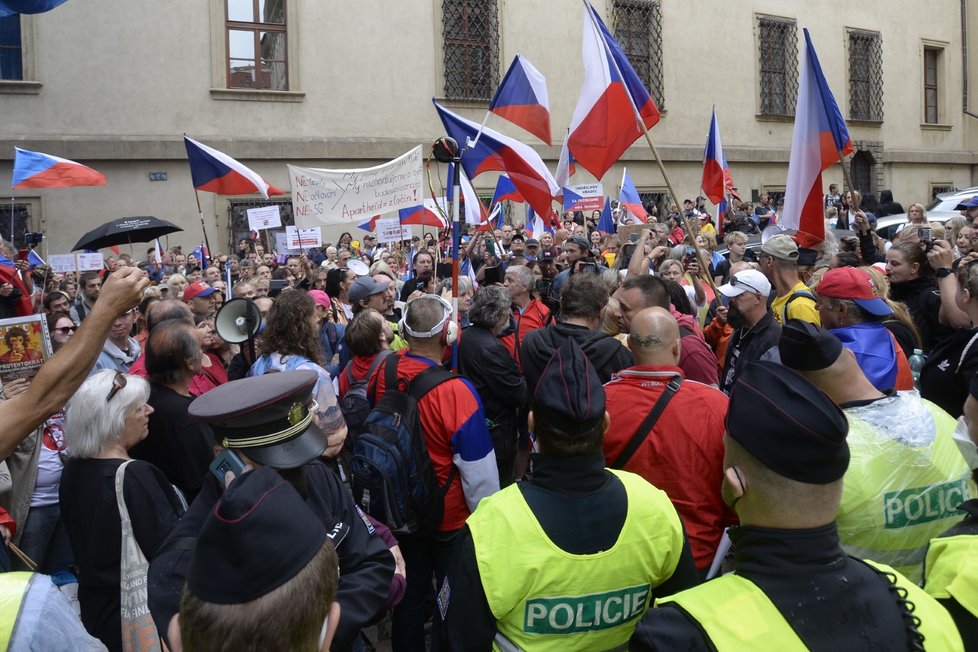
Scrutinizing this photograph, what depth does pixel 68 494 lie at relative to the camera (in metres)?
2.95

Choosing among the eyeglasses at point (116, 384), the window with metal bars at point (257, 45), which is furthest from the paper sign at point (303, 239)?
the eyeglasses at point (116, 384)

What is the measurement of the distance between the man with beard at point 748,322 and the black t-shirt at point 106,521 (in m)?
3.04

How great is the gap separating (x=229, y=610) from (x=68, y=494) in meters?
1.87

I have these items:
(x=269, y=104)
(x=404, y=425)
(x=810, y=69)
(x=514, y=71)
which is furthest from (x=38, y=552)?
(x=269, y=104)

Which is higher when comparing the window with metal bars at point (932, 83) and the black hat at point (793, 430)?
the window with metal bars at point (932, 83)

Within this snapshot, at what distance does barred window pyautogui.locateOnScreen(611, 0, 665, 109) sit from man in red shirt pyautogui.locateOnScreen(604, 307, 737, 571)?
20.4m

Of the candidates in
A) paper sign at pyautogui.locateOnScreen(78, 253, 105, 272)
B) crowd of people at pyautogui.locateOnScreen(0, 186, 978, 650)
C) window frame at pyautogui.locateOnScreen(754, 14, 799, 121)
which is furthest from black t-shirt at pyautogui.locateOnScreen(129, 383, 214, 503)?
window frame at pyautogui.locateOnScreen(754, 14, 799, 121)

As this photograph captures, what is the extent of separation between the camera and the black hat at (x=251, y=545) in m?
1.44

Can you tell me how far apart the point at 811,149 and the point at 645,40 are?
56.4ft

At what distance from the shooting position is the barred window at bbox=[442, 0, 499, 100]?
19672 millimetres

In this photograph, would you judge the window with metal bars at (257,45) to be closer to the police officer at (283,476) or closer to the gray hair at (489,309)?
the gray hair at (489,309)

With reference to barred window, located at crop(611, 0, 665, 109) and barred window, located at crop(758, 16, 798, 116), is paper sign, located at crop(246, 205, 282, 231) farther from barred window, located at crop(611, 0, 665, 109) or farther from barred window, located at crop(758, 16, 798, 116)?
barred window, located at crop(758, 16, 798, 116)

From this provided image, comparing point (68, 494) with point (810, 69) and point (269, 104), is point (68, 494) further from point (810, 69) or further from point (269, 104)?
point (269, 104)

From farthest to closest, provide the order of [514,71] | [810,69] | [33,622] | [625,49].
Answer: [625,49] → [514,71] → [810,69] → [33,622]
